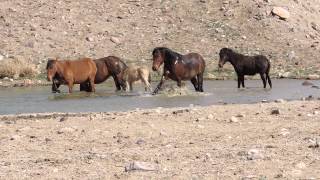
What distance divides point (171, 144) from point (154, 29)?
24.3 m

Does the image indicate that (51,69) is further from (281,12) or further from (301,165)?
(281,12)

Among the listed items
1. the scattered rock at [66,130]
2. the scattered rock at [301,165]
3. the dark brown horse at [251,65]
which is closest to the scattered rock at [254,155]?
the scattered rock at [301,165]

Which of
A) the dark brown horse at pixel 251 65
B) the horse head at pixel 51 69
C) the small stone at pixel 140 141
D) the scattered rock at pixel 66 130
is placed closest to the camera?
the small stone at pixel 140 141

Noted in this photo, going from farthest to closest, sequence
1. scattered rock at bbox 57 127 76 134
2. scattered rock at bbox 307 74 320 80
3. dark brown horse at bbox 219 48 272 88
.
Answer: scattered rock at bbox 307 74 320 80 → dark brown horse at bbox 219 48 272 88 → scattered rock at bbox 57 127 76 134

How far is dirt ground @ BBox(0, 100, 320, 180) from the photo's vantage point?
8.69m

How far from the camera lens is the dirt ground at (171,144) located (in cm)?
869

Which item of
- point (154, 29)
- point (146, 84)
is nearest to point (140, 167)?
point (146, 84)

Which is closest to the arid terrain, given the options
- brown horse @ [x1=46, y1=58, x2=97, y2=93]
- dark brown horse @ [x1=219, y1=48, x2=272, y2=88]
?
dark brown horse @ [x1=219, y1=48, x2=272, y2=88]

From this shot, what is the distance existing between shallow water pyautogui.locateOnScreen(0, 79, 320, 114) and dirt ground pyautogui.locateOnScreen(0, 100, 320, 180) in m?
2.97

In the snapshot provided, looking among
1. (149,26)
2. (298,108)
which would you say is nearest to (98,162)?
(298,108)

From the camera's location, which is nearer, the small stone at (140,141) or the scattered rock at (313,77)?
the small stone at (140,141)

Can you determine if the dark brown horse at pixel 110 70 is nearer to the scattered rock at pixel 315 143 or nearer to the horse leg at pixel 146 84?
the horse leg at pixel 146 84

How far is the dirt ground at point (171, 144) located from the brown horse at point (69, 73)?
7.26m

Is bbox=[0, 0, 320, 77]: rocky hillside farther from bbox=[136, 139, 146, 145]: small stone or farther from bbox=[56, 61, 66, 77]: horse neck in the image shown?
bbox=[136, 139, 146, 145]: small stone
